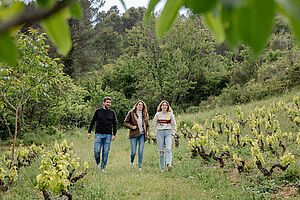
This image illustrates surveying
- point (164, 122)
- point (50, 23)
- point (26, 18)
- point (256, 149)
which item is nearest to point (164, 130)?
point (164, 122)

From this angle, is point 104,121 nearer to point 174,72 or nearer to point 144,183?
point 144,183

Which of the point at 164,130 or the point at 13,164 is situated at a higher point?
the point at 164,130

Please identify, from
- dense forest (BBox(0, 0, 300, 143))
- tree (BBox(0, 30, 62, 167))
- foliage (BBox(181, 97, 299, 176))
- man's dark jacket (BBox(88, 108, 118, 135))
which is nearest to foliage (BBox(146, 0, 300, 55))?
A: foliage (BBox(181, 97, 299, 176))

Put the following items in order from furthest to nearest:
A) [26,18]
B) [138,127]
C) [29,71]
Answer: [138,127], [29,71], [26,18]

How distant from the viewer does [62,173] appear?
152 inches

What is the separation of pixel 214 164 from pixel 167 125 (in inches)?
68.9

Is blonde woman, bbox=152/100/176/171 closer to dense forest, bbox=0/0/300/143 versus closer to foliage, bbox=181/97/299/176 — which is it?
foliage, bbox=181/97/299/176

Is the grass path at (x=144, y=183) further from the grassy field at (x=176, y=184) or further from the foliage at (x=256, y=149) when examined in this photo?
the foliage at (x=256, y=149)

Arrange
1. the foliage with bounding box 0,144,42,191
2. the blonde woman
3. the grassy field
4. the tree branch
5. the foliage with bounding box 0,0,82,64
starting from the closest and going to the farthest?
the tree branch → the foliage with bounding box 0,0,82,64 → the grassy field → the foliage with bounding box 0,144,42,191 → the blonde woman

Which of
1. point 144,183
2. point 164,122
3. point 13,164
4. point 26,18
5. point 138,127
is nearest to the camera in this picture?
point 26,18

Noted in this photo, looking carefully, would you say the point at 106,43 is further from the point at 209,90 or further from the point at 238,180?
the point at 238,180

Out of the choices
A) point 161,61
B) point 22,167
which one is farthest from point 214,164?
point 161,61

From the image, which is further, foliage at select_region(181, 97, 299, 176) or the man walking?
the man walking

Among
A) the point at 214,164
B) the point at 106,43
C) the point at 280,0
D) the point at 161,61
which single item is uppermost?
the point at 106,43
